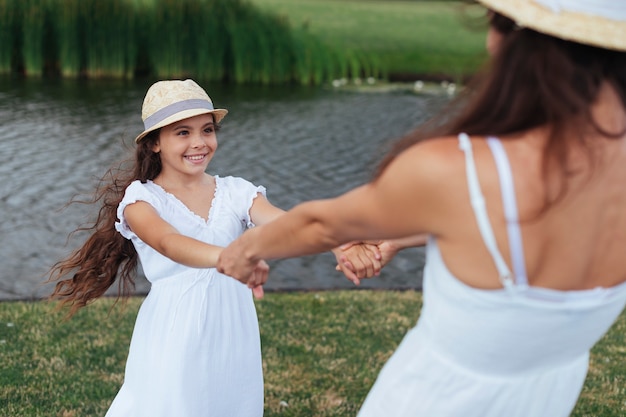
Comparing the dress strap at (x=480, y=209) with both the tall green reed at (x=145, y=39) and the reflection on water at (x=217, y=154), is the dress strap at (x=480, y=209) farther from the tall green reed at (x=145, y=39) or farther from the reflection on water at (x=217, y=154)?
the tall green reed at (x=145, y=39)

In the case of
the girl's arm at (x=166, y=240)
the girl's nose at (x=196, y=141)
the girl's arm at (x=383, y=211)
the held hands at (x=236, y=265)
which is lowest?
the girl's arm at (x=166, y=240)

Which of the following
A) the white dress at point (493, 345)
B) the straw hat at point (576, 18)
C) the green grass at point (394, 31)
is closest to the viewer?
the straw hat at point (576, 18)

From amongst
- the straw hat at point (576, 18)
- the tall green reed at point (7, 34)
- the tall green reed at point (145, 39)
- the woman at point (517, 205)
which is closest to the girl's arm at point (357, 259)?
the woman at point (517, 205)

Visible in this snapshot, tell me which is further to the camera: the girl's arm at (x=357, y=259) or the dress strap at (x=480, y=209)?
the girl's arm at (x=357, y=259)

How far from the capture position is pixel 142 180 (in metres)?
3.33

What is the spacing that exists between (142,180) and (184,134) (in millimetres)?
246

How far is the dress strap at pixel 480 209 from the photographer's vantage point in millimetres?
1671

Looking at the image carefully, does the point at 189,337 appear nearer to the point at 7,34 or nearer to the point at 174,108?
the point at 174,108

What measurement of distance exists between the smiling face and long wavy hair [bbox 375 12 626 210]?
1.65m

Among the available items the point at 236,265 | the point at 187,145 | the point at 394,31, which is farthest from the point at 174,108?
the point at 394,31

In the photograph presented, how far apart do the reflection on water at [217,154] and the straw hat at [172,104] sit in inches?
85.7

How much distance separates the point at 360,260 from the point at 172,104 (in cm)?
89

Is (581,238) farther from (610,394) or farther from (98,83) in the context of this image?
(98,83)

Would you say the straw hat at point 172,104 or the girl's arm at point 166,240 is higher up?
the straw hat at point 172,104
